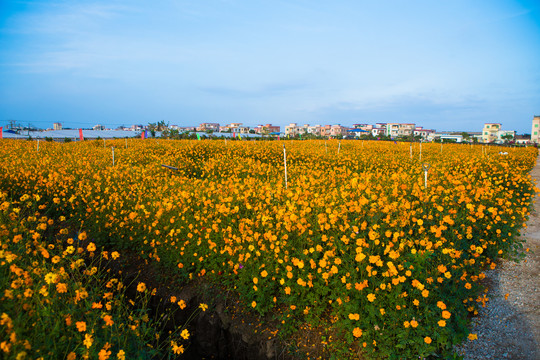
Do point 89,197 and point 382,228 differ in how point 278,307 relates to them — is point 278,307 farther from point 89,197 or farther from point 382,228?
point 89,197

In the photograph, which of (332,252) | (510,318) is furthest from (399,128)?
(332,252)

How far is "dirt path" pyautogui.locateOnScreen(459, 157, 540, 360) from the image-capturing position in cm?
309

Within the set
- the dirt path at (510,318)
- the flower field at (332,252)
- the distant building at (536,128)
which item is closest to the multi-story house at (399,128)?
the distant building at (536,128)

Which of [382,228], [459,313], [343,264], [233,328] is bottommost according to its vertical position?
[233,328]

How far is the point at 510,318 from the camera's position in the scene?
3535mm

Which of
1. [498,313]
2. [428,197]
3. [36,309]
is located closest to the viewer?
[36,309]

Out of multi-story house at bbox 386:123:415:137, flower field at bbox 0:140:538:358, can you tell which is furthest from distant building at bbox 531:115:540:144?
flower field at bbox 0:140:538:358

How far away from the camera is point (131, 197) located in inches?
244

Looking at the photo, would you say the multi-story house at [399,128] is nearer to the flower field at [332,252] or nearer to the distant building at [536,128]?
the distant building at [536,128]

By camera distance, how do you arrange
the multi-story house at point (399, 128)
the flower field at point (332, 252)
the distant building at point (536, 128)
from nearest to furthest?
the flower field at point (332, 252)
the distant building at point (536, 128)
the multi-story house at point (399, 128)

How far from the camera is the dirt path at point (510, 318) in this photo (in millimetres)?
3086

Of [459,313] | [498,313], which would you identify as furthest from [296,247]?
[498,313]

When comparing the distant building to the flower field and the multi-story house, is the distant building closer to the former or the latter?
the multi-story house

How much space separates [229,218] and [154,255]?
45.4 inches
